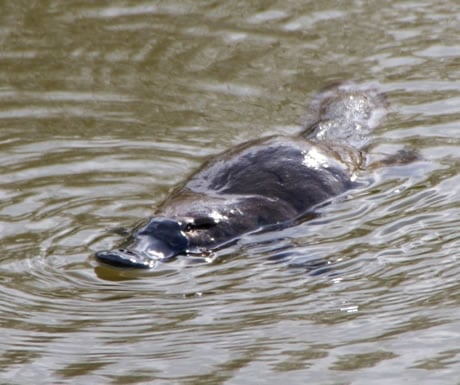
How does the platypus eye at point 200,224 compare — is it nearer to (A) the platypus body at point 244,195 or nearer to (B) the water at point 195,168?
(A) the platypus body at point 244,195

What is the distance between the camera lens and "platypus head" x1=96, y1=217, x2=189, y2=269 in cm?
571

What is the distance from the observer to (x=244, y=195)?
6230 millimetres

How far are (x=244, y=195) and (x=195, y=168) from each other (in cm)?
87

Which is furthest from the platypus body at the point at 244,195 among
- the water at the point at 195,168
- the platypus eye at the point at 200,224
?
the water at the point at 195,168

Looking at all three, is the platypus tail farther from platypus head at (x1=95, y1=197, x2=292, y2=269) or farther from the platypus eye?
the platypus eye

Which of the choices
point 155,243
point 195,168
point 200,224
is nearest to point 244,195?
point 200,224

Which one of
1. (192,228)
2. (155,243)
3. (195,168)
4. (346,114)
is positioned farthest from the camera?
(346,114)

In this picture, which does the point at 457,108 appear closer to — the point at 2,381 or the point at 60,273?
the point at 60,273

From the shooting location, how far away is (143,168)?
22.9 feet

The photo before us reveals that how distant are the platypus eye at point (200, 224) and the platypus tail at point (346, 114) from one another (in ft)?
4.58

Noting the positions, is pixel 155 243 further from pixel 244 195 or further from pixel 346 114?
pixel 346 114

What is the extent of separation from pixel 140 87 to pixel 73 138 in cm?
102

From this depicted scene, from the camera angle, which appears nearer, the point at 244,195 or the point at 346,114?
the point at 244,195

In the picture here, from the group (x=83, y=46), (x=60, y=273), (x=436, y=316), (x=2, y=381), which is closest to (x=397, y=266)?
(x=436, y=316)
